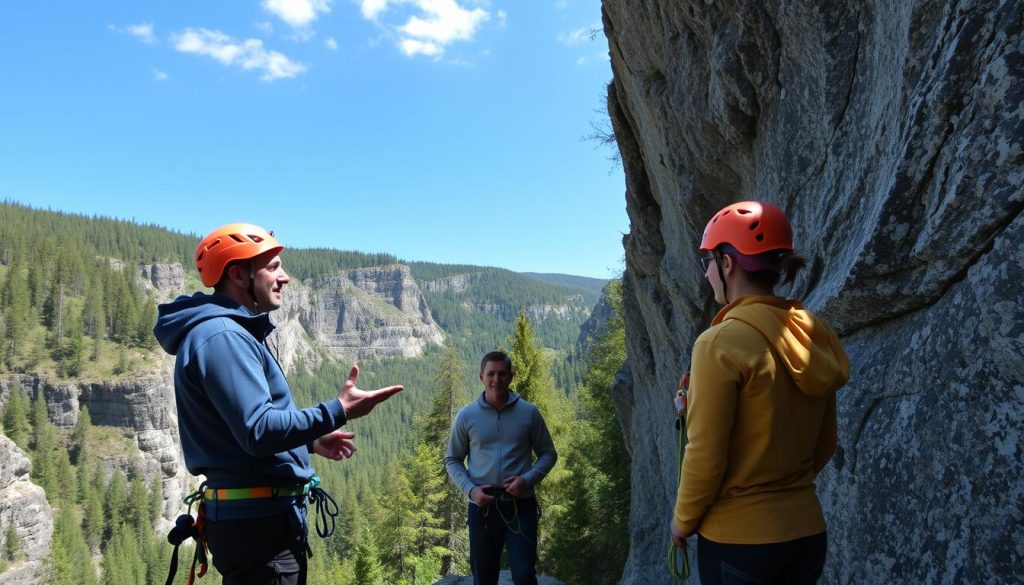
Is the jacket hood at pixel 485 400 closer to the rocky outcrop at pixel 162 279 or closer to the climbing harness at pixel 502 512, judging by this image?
the climbing harness at pixel 502 512

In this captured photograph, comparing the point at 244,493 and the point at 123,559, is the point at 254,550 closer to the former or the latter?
the point at 244,493

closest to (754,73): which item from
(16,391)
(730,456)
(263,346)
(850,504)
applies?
(850,504)

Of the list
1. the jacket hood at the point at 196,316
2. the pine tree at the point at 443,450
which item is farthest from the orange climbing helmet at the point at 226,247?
the pine tree at the point at 443,450

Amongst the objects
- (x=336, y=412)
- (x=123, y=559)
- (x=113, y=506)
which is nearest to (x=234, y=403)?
(x=336, y=412)

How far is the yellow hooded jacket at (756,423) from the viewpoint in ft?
6.81

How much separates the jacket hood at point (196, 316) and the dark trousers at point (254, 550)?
92cm

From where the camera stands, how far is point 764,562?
6.84 ft

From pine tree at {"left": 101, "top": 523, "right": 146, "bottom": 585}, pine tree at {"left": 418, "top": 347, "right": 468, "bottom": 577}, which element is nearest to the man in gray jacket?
pine tree at {"left": 418, "top": 347, "right": 468, "bottom": 577}

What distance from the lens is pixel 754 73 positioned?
205 inches

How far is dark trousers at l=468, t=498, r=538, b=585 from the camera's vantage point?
522 cm

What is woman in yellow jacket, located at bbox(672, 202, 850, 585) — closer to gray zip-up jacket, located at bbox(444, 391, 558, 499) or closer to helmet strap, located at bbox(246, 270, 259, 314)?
helmet strap, located at bbox(246, 270, 259, 314)

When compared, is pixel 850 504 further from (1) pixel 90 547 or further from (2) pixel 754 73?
(1) pixel 90 547

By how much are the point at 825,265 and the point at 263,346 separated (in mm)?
3749

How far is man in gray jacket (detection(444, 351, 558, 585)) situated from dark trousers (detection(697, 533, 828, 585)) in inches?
120
